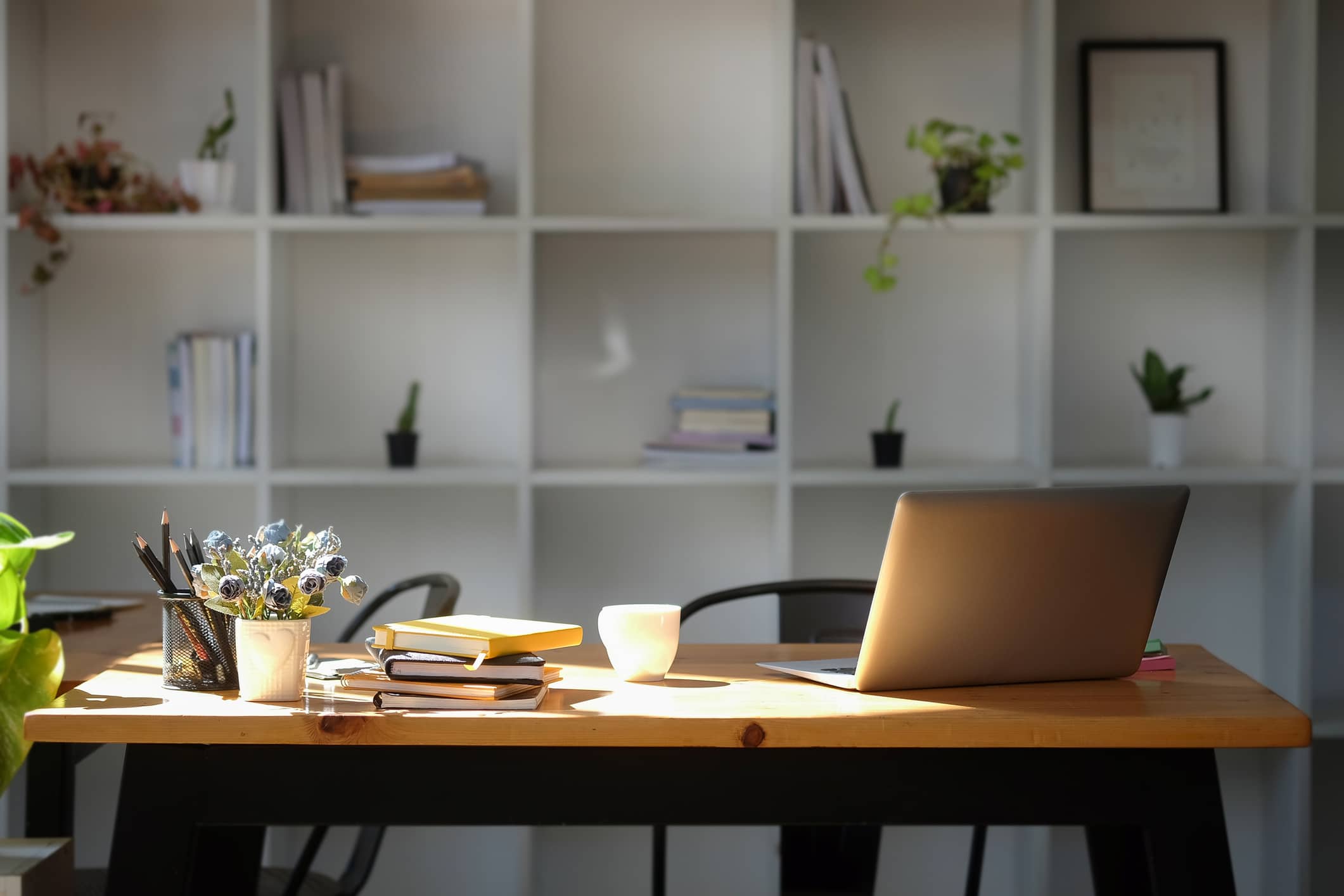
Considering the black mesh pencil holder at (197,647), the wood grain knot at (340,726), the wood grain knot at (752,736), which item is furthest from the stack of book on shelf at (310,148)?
the wood grain knot at (752,736)

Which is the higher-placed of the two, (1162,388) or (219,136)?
(219,136)

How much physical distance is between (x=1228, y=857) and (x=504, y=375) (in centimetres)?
209

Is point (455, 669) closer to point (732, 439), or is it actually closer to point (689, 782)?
point (689, 782)

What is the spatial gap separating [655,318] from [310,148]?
34.3 inches

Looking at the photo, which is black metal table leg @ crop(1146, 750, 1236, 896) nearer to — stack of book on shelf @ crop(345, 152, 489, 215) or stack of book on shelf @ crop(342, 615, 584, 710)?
stack of book on shelf @ crop(342, 615, 584, 710)

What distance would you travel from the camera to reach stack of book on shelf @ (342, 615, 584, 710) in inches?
52.7

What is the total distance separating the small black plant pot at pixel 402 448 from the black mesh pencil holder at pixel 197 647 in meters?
1.41

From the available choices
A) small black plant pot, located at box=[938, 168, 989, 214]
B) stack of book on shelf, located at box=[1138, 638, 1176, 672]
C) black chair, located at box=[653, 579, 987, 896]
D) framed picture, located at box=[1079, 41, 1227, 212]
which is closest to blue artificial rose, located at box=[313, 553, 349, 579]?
black chair, located at box=[653, 579, 987, 896]

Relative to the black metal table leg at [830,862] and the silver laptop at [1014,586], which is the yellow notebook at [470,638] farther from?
the black metal table leg at [830,862]

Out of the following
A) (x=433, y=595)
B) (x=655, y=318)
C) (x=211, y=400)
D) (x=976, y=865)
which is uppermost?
(x=655, y=318)

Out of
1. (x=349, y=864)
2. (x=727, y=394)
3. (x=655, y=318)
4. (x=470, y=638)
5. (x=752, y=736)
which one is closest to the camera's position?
(x=752, y=736)

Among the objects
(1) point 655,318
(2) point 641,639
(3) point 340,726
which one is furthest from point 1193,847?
(1) point 655,318

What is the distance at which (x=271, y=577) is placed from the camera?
4.60 ft

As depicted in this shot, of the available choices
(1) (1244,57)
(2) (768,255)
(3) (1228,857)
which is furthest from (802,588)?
(1) (1244,57)
